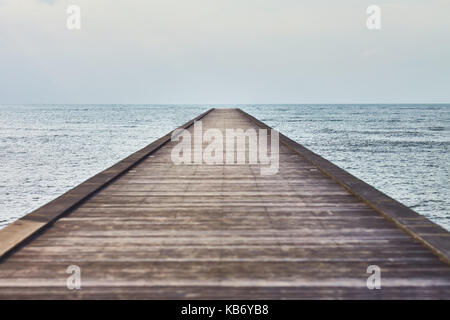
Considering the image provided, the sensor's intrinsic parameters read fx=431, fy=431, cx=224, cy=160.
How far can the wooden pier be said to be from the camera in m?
2.64

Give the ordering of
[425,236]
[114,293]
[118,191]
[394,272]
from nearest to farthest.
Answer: [114,293] < [394,272] < [425,236] < [118,191]

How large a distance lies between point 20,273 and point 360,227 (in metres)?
2.69

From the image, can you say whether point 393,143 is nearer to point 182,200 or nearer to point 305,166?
point 305,166

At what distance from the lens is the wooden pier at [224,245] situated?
2639 millimetres

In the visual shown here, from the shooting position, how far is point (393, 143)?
23312 mm

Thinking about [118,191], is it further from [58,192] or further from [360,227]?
[58,192]

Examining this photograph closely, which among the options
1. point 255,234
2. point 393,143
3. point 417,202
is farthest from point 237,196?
point 393,143

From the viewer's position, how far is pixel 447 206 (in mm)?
10055

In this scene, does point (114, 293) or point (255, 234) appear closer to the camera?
point (114, 293)

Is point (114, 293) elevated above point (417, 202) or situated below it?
above

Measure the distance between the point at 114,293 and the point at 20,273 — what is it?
0.74 meters

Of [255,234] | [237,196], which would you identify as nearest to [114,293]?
[255,234]

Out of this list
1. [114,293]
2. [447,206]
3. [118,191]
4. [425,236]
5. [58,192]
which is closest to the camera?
[114,293]

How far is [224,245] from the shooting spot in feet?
10.9
